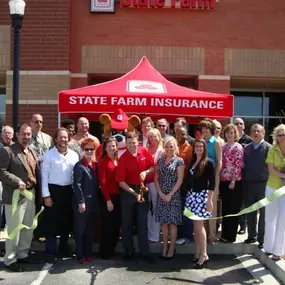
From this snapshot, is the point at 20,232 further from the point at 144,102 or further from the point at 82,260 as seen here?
A: the point at 144,102

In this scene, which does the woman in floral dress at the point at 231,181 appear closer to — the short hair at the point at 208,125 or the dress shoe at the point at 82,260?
the short hair at the point at 208,125

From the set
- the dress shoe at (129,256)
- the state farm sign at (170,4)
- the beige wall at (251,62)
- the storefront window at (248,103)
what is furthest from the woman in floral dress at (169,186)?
the storefront window at (248,103)

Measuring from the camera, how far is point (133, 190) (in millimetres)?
6191

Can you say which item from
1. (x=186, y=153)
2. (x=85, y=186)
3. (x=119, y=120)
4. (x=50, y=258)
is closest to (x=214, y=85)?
(x=119, y=120)

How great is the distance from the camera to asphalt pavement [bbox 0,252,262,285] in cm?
556

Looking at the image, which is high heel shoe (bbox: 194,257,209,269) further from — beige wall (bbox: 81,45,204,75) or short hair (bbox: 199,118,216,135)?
beige wall (bbox: 81,45,204,75)

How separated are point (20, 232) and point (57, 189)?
0.78 m

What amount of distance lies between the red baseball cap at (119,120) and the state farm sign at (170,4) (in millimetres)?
4903


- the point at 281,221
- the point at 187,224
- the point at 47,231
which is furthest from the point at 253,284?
the point at 47,231

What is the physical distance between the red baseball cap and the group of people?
23.6 inches

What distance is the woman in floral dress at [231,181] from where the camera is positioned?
6770 millimetres

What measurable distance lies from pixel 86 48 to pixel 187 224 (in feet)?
20.7

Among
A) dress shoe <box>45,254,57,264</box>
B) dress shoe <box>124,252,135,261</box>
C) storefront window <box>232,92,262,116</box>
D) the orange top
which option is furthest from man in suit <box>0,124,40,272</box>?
storefront window <box>232,92,262,116</box>

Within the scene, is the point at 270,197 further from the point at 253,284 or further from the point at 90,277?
the point at 90,277
